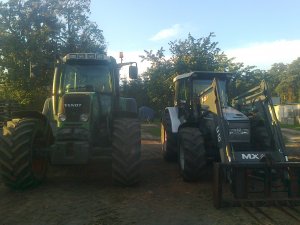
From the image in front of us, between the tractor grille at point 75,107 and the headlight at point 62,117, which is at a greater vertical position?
the tractor grille at point 75,107

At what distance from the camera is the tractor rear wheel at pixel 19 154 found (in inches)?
285

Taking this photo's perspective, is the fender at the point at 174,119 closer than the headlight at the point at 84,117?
No

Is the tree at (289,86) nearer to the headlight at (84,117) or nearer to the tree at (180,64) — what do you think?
the tree at (180,64)

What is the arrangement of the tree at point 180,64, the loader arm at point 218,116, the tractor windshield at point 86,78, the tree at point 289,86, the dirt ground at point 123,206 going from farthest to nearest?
the tree at point 289,86 < the tree at point 180,64 < the tractor windshield at point 86,78 < the loader arm at point 218,116 < the dirt ground at point 123,206

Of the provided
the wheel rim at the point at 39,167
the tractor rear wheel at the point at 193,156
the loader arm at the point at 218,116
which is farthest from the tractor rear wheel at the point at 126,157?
the wheel rim at the point at 39,167

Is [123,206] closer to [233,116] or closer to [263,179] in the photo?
[263,179]

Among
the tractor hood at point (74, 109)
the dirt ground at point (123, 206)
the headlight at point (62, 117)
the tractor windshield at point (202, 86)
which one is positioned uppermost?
the tractor windshield at point (202, 86)

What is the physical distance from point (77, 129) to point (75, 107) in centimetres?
50

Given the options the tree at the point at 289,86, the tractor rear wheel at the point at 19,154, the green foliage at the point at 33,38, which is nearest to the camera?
the tractor rear wheel at the point at 19,154

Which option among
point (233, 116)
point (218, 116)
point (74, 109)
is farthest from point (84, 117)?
point (233, 116)

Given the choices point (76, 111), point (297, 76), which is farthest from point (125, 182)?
point (297, 76)

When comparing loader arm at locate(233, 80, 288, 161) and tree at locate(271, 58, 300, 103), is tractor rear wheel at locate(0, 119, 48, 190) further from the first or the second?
tree at locate(271, 58, 300, 103)

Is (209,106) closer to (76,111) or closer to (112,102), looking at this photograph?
(112,102)

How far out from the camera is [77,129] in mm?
7625
